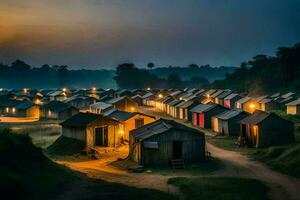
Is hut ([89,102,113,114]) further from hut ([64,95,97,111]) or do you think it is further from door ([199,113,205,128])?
hut ([64,95,97,111])

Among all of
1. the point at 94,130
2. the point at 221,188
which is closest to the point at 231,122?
the point at 94,130

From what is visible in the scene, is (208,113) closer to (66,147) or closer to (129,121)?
(129,121)

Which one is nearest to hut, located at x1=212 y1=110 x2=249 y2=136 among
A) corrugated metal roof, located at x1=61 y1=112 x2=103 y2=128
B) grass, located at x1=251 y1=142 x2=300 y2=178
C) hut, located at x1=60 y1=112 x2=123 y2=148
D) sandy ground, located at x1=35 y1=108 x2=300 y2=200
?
sandy ground, located at x1=35 y1=108 x2=300 y2=200

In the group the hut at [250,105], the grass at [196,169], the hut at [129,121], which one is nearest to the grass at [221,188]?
the grass at [196,169]

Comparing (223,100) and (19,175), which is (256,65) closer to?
(223,100)

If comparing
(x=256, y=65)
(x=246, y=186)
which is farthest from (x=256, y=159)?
(x=256, y=65)

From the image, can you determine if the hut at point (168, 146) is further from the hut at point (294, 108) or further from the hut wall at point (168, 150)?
the hut at point (294, 108)
